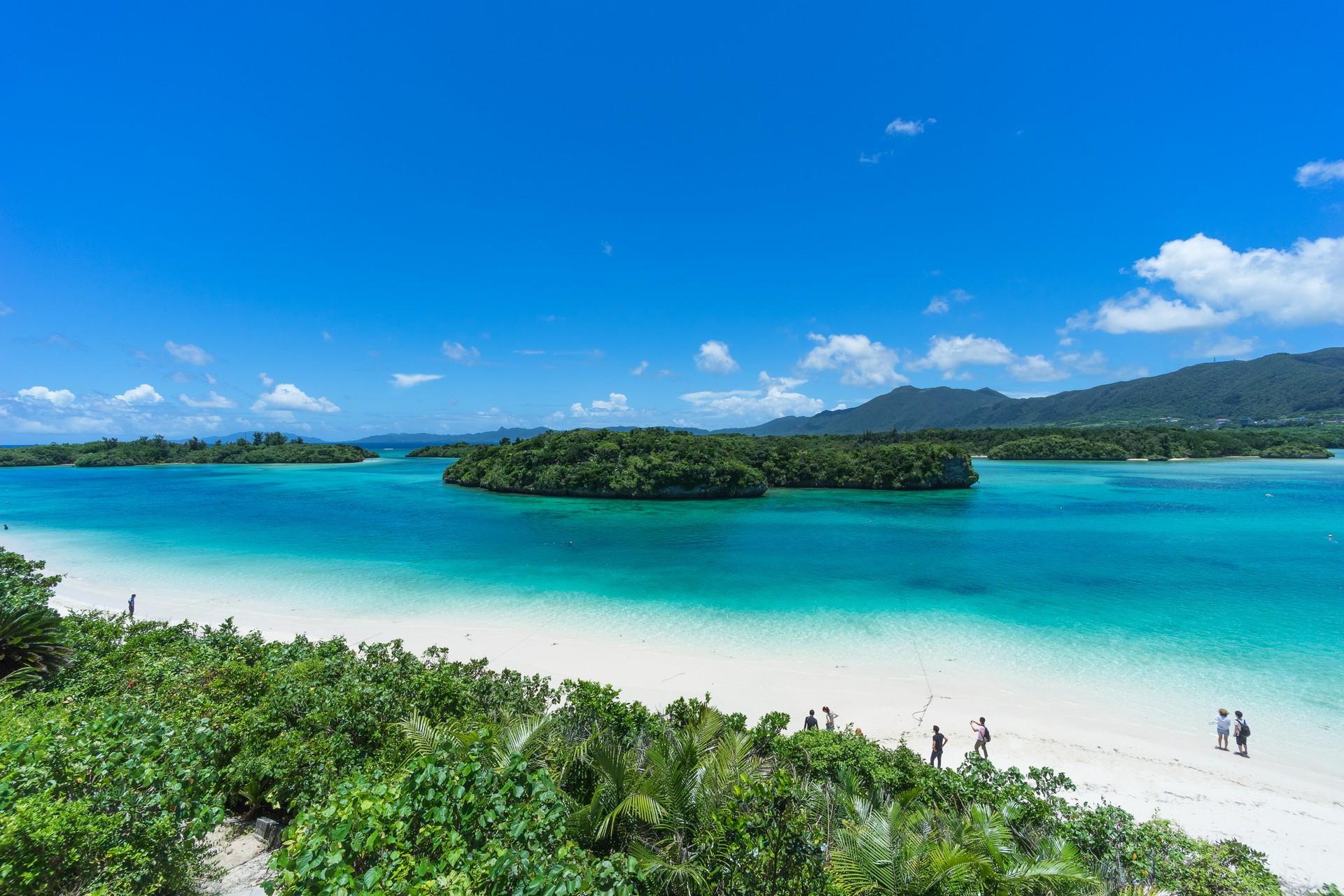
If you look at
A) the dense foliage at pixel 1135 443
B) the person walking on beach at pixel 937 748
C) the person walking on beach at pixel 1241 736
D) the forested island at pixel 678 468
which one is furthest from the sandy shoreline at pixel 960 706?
the dense foliage at pixel 1135 443

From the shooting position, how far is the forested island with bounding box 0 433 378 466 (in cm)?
12550

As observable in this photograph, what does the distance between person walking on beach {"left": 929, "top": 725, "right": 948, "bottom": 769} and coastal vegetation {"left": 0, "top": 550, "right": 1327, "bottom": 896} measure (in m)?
4.02

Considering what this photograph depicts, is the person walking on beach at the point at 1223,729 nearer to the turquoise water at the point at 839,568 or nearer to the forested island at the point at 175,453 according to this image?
the turquoise water at the point at 839,568

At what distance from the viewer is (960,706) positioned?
47.7 ft

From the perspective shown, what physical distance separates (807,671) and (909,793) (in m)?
10.0

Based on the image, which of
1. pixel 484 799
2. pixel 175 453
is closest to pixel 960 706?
pixel 484 799

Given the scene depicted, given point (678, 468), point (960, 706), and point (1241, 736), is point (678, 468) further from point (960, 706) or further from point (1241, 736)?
point (1241, 736)

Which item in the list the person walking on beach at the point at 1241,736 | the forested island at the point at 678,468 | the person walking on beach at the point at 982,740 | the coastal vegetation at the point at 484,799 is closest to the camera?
the coastal vegetation at the point at 484,799

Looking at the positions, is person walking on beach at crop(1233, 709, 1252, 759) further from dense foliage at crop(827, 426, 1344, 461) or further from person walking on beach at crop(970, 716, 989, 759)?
dense foliage at crop(827, 426, 1344, 461)

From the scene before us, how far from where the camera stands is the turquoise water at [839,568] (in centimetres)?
1895

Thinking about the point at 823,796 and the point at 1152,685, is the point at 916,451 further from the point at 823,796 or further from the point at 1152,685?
the point at 823,796

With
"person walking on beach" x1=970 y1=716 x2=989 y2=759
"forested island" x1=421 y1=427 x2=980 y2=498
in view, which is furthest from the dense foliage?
"person walking on beach" x1=970 y1=716 x2=989 y2=759

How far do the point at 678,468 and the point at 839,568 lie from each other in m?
34.8

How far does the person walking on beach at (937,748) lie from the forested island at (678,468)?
169 ft
